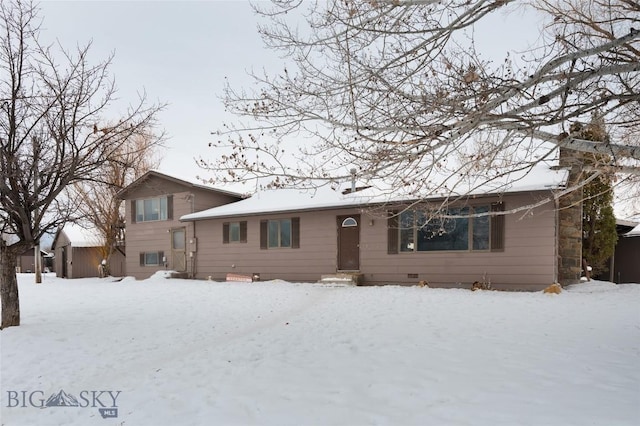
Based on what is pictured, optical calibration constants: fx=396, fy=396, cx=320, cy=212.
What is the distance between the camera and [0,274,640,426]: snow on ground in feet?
12.4

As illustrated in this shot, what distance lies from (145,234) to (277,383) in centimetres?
1707

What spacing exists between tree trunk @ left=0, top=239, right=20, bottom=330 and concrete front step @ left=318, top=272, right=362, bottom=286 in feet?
28.7

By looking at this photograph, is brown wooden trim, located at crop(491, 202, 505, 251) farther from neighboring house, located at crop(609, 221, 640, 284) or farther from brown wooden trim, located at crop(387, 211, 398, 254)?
neighboring house, located at crop(609, 221, 640, 284)

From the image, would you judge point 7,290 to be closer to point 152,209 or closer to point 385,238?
point 385,238

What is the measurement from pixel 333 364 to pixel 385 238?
8.54 metres

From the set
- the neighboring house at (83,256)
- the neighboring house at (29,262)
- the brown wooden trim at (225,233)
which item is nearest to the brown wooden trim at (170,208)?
the brown wooden trim at (225,233)

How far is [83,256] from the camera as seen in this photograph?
82.9 ft

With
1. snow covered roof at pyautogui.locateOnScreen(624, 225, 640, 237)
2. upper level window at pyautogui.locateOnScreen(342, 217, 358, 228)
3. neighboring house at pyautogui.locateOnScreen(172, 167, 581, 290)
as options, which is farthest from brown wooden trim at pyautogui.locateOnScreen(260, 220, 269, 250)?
snow covered roof at pyautogui.locateOnScreen(624, 225, 640, 237)

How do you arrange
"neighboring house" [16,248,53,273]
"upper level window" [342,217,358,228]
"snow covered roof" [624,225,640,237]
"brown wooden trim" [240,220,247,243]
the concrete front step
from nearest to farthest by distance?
the concrete front step → "upper level window" [342,217,358,228] → "snow covered roof" [624,225,640,237] → "brown wooden trim" [240,220,247,243] → "neighboring house" [16,248,53,273]

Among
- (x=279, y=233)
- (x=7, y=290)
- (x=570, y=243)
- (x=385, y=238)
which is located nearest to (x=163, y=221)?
(x=279, y=233)

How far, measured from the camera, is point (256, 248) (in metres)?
15.9

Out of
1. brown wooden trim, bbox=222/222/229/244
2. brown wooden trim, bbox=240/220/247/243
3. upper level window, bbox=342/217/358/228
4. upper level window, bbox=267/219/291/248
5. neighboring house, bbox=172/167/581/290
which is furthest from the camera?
brown wooden trim, bbox=222/222/229/244

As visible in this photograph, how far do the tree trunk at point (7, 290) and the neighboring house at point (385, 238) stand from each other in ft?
24.6

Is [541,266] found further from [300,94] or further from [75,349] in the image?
[75,349]
